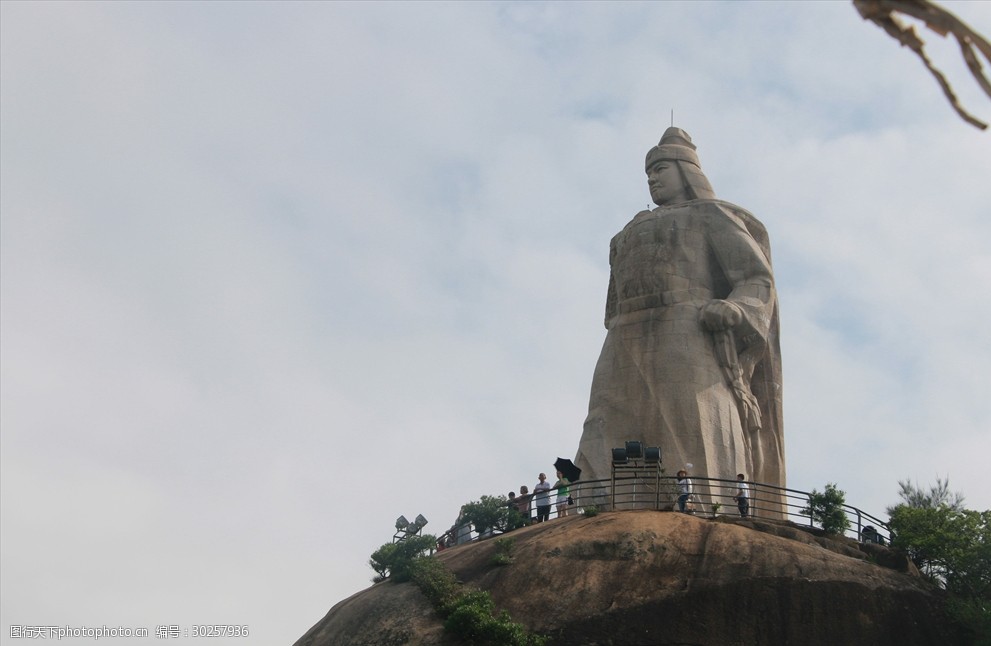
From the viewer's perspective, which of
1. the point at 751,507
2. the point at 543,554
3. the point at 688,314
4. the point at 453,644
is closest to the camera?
the point at 453,644

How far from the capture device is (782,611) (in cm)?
2117

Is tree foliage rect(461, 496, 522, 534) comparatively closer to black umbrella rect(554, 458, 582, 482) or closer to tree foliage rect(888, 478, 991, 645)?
black umbrella rect(554, 458, 582, 482)

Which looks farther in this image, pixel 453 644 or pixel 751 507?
pixel 751 507

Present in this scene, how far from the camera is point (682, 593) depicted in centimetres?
2128

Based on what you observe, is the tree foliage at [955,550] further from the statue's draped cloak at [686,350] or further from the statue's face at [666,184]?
the statue's face at [666,184]

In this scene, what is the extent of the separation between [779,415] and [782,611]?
6.78m

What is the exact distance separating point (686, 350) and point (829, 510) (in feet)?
13.4

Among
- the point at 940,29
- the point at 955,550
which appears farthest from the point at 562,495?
the point at 940,29

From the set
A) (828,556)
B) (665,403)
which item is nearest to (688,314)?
(665,403)

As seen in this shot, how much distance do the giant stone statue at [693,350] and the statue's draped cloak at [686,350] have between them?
20 millimetres

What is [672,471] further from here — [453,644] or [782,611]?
[453,644]

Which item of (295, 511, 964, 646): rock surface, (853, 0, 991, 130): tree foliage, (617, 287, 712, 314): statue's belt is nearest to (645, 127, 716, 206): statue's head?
(617, 287, 712, 314): statue's belt

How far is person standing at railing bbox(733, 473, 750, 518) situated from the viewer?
24.0m

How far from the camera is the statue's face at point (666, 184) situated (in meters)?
28.9
